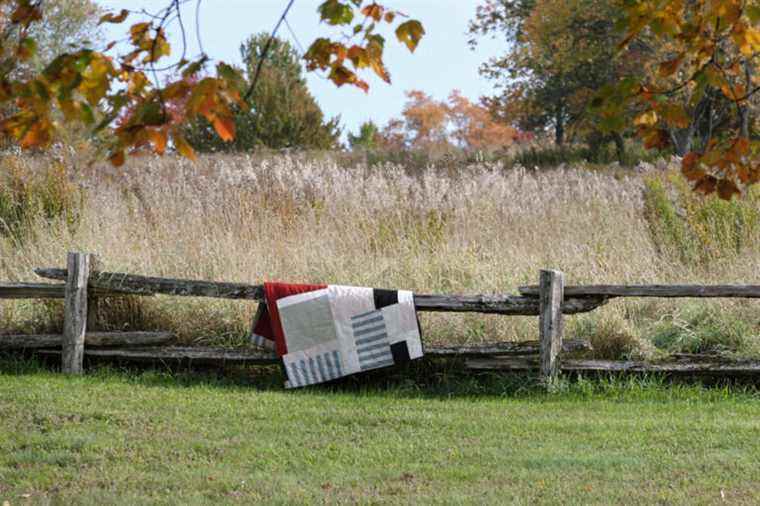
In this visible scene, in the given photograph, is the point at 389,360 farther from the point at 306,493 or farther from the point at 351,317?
the point at 306,493

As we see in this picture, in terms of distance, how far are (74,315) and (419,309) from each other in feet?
8.00

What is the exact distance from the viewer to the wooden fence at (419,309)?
6.62 metres

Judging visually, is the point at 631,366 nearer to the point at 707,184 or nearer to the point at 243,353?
the point at 243,353

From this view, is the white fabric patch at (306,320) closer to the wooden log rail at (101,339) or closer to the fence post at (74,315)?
the wooden log rail at (101,339)

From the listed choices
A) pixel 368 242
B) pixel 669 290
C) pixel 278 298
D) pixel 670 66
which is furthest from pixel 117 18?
pixel 368 242

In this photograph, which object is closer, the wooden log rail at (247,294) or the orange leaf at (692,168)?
the orange leaf at (692,168)

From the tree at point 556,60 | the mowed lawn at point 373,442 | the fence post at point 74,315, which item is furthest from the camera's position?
the tree at point 556,60

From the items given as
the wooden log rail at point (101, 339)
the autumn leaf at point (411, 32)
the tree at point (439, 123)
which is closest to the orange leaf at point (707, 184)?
the autumn leaf at point (411, 32)

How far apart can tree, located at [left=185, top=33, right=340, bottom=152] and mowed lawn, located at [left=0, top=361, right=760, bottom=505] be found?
20.2 meters

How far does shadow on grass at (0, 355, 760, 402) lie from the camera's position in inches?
258

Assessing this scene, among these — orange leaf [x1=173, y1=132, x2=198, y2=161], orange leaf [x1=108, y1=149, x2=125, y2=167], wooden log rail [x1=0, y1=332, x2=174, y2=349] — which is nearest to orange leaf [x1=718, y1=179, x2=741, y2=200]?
orange leaf [x1=173, y1=132, x2=198, y2=161]

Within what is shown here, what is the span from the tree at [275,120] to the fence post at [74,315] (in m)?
19.2

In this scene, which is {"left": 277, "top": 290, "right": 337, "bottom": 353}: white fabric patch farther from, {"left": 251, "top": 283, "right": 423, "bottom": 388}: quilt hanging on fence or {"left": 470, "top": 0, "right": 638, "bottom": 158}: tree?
{"left": 470, "top": 0, "right": 638, "bottom": 158}: tree

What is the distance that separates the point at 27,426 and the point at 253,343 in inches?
70.7
